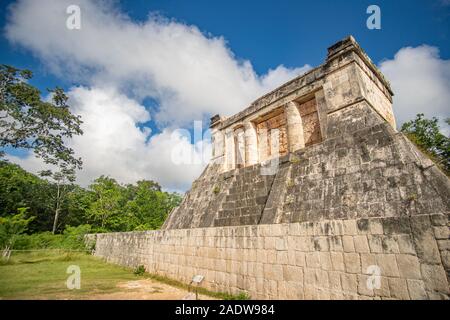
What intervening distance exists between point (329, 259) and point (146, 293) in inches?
202

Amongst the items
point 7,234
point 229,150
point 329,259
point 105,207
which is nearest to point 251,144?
point 229,150

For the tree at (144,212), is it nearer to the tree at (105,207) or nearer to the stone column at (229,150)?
the tree at (105,207)

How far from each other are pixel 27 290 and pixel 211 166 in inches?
288

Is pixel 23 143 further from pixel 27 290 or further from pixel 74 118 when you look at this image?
pixel 27 290

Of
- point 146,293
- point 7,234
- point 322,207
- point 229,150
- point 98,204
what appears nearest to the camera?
point 322,207

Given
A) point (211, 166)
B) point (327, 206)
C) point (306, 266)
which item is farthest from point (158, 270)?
point (327, 206)

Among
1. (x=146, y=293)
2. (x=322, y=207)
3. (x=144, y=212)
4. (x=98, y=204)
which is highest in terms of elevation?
(x=98, y=204)

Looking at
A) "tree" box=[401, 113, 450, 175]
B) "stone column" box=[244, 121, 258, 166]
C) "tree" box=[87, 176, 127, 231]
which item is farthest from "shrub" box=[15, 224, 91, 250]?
"tree" box=[401, 113, 450, 175]

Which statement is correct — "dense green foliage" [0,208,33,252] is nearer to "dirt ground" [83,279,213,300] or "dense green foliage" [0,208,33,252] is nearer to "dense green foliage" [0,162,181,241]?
"dense green foliage" [0,162,181,241]

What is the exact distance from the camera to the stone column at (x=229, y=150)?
31.6 feet

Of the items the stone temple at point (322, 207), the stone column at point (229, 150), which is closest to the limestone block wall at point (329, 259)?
the stone temple at point (322, 207)

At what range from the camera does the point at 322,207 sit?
498 centimetres

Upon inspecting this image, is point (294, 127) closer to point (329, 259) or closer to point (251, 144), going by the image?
point (251, 144)

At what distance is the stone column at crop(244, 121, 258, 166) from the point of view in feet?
29.9
